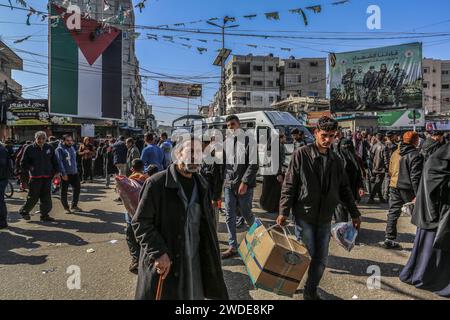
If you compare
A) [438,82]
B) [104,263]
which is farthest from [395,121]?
[438,82]

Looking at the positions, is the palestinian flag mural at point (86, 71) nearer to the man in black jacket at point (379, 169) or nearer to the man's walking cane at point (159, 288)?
the man in black jacket at point (379, 169)

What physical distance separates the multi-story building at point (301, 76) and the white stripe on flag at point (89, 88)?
43706 millimetres

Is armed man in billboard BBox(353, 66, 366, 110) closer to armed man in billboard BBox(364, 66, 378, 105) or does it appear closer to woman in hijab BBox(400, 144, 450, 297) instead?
armed man in billboard BBox(364, 66, 378, 105)

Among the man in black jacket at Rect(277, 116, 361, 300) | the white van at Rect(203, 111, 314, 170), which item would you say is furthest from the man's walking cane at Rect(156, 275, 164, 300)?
the white van at Rect(203, 111, 314, 170)

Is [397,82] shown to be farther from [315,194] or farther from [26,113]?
[26,113]

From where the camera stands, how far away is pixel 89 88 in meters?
26.2

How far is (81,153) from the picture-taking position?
519 inches

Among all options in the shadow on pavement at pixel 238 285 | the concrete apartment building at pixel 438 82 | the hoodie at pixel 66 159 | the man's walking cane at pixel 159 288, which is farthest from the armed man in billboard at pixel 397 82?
the concrete apartment building at pixel 438 82

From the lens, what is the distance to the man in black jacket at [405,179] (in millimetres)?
5062

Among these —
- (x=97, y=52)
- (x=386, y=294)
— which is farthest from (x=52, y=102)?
(x=386, y=294)

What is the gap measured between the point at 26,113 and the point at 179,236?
29.5m

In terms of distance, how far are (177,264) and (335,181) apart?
76.1 inches

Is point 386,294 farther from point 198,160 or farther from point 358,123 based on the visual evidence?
point 358,123
